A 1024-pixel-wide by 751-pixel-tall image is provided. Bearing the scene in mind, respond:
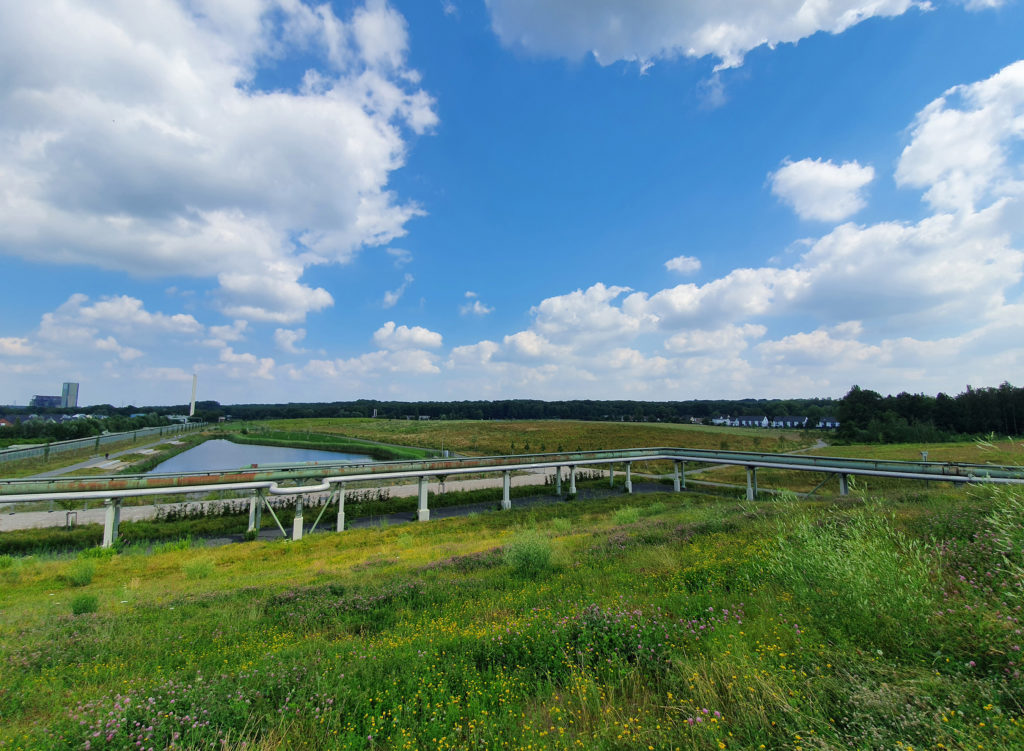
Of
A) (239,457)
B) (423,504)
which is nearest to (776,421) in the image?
(423,504)

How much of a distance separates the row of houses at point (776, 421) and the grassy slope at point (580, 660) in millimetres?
153169

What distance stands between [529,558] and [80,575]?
19285 mm

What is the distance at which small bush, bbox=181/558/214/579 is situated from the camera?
1812 cm

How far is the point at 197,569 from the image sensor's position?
61.0ft

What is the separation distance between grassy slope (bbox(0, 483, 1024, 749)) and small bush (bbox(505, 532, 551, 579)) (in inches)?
51.0

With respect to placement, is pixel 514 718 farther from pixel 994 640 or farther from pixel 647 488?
pixel 647 488

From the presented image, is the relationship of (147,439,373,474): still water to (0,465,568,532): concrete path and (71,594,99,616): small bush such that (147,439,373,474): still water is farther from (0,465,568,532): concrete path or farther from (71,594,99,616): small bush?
(71,594,99,616): small bush

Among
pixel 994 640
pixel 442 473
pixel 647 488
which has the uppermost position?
pixel 994 640

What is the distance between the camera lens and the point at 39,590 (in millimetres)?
16172

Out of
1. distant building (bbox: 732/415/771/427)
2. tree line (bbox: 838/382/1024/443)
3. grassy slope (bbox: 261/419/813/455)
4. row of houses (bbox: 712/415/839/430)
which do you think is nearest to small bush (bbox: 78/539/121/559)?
grassy slope (bbox: 261/419/813/455)

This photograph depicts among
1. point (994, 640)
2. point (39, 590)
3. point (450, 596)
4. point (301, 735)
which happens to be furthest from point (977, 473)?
point (39, 590)

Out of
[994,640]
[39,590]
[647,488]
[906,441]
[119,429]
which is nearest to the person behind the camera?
[994,640]

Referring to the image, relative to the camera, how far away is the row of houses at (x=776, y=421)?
13700cm

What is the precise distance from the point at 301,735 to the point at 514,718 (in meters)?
2.60
